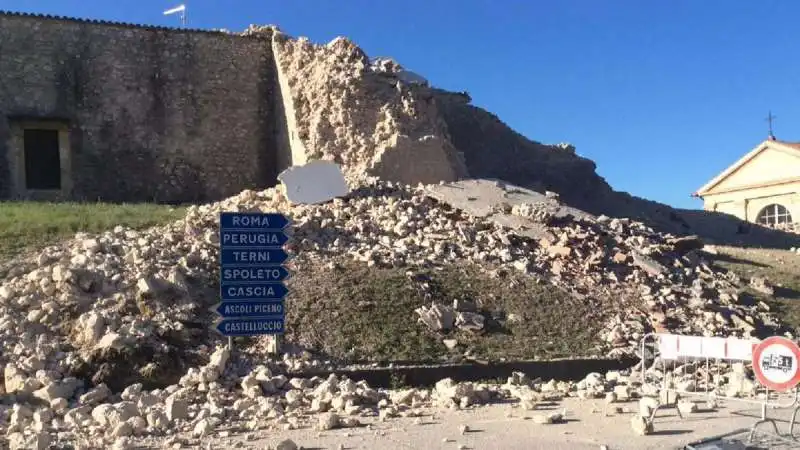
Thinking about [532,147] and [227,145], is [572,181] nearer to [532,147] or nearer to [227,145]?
[532,147]

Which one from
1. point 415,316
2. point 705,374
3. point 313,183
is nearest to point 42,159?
point 313,183

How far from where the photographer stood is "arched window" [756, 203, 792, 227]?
2944cm

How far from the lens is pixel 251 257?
8320 millimetres

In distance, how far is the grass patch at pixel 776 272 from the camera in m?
12.1

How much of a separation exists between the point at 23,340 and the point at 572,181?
1799 cm

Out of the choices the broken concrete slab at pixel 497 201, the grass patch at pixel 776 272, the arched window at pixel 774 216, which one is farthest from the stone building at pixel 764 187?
the broken concrete slab at pixel 497 201

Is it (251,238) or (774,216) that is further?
(774,216)

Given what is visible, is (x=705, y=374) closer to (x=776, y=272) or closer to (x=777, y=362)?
(x=777, y=362)

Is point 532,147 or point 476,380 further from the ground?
point 532,147

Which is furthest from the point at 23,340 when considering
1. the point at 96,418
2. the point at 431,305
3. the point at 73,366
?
the point at 431,305

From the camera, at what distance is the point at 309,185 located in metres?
12.6

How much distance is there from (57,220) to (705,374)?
926 centimetres

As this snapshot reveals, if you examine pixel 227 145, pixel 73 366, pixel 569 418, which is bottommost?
pixel 569 418

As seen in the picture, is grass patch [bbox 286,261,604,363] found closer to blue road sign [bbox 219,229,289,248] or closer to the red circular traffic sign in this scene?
blue road sign [bbox 219,229,289,248]
